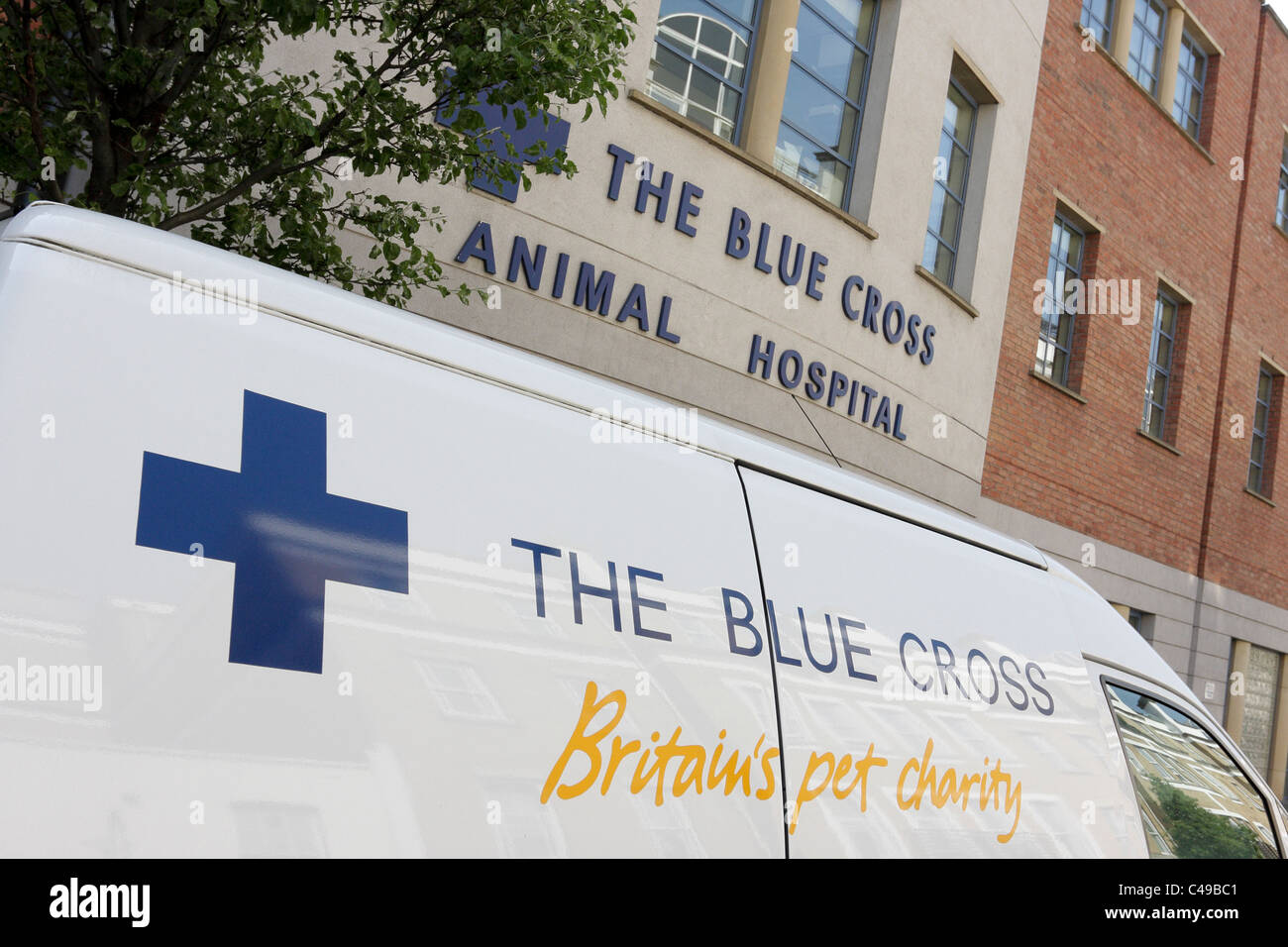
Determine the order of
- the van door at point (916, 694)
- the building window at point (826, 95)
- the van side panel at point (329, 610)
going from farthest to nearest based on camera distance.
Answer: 1. the building window at point (826, 95)
2. the van door at point (916, 694)
3. the van side panel at point (329, 610)

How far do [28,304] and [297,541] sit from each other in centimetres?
47

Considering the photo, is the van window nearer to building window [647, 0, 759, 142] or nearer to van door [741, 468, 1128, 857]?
van door [741, 468, 1128, 857]

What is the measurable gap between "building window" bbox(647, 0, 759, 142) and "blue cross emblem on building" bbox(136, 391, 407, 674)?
7.89 metres

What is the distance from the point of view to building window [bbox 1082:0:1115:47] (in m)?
13.9

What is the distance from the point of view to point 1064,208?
44.8 ft

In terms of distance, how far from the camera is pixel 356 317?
198 centimetres

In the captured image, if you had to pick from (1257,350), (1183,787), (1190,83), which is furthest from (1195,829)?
(1257,350)

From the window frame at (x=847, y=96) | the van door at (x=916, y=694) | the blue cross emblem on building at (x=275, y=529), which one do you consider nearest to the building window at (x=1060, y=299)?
the window frame at (x=847, y=96)

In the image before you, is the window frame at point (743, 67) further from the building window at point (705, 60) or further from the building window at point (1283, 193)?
the building window at point (1283, 193)

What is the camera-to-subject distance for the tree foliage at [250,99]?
406cm

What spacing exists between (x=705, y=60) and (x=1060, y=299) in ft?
20.1

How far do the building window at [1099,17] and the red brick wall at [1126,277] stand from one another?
14.7 inches

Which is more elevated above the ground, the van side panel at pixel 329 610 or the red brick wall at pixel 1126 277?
the red brick wall at pixel 1126 277

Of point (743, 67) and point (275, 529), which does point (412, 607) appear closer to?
point (275, 529)
